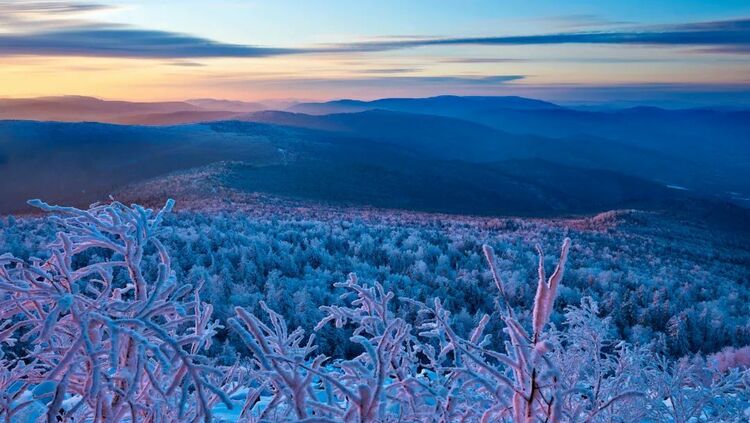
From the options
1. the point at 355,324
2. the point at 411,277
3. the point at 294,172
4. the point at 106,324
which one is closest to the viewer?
the point at 106,324

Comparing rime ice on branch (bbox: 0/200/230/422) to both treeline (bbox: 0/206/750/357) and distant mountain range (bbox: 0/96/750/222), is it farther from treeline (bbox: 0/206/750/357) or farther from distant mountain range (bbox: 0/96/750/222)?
distant mountain range (bbox: 0/96/750/222)

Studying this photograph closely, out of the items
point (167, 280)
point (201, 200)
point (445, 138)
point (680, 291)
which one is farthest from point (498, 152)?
point (167, 280)

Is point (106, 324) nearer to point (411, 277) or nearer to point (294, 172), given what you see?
point (411, 277)

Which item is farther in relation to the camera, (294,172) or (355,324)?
(294,172)

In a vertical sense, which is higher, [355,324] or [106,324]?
[106,324]

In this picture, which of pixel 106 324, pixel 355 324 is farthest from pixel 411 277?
pixel 106 324

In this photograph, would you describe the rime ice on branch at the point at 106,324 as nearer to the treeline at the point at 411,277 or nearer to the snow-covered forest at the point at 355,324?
the snow-covered forest at the point at 355,324

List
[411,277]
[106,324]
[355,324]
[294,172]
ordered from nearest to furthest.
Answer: [106,324] < [355,324] < [411,277] < [294,172]

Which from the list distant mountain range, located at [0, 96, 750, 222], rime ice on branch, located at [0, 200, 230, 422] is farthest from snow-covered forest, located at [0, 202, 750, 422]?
distant mountain range, located at [0, 96, 750, 222]
